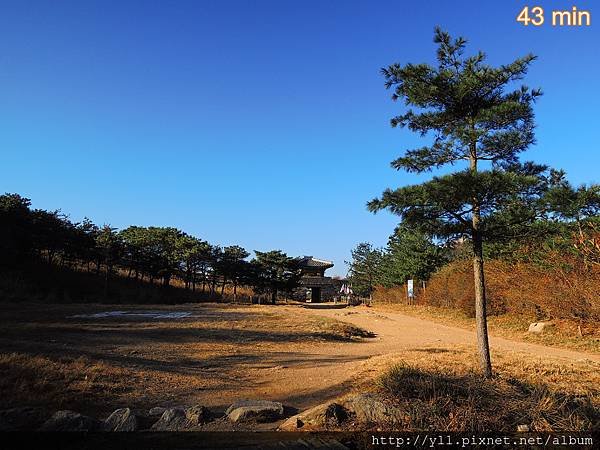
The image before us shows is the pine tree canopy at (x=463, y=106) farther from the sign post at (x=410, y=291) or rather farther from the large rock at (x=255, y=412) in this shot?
the sign post at (x=410, y=291)

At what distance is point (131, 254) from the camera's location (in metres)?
32.2

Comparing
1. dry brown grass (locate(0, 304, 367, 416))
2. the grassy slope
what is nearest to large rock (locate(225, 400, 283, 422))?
dry brown grass (locate(0, 304, 367, 416))

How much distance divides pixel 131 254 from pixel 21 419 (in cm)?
2938

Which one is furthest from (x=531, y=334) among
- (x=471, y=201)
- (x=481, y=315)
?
(x=471, y=201)

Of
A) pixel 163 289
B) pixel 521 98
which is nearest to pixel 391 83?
pixel 521 98

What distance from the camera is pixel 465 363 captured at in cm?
856

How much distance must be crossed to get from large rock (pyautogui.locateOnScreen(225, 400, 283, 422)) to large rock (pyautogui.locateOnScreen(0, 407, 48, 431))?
2.03 metres

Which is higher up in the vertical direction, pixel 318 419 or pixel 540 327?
pixel 540 327

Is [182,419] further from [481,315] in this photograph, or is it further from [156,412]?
[481,315]

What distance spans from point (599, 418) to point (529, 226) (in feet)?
9.28

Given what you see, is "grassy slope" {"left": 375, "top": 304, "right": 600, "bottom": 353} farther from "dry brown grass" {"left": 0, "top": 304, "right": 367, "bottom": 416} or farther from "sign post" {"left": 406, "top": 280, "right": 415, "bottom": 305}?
"dry brown grass" {"left": 0, "top": 304, "right": 367, "bottom": 416}

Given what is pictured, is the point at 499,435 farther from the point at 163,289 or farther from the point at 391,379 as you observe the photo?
the point at 163,289

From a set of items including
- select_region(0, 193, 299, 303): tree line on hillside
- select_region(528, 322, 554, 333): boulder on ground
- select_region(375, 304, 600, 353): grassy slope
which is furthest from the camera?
select_region(0, 193, 299, 303): tree line on hillside

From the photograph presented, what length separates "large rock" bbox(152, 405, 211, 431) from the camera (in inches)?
181
